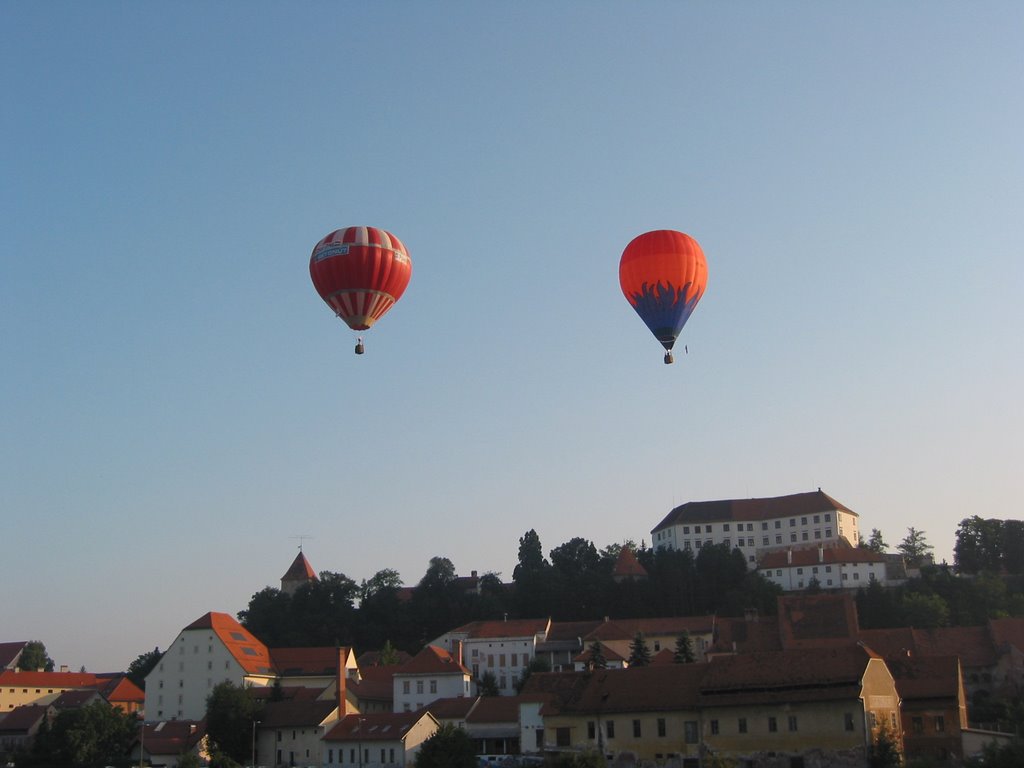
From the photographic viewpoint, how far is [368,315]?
4116 cm

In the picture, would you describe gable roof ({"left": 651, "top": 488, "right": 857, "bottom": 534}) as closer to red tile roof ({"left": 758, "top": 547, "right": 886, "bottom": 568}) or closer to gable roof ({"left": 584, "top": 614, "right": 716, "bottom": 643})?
red tile roof ({"left": 758, "top": 547, "right": 886, "bottom": 568})

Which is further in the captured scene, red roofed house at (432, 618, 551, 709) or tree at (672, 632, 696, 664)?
red roofed house at (432, 618, 551, 709)

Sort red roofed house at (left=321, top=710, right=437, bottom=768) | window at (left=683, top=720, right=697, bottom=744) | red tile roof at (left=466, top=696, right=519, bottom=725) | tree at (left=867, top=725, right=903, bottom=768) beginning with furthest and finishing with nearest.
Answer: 1. red tile roof at (left=466, top=696, right=519, bottom=725)
2. red roofed house at (left=321, top=710, right=437, bottom=768)
3. window at (left=683, top=720, right=697, bottom=744)
4. tree at (left=867, top=725, right=903, bottom=768)

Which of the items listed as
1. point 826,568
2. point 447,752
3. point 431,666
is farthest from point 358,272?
point 826,568

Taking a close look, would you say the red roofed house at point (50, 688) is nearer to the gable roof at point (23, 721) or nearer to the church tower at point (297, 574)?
the gable roof at point (23, 721)

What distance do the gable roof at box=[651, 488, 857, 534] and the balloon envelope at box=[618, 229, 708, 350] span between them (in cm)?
7390

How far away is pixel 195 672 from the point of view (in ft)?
259

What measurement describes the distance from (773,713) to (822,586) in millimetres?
54317

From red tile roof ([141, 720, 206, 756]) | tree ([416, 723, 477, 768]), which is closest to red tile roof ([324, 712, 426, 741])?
red tile roof ([141, 720, 206, 756])

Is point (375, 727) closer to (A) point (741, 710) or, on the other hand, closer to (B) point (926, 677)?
(A) point (741, 710)

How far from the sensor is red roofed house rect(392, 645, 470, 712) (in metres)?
73.5

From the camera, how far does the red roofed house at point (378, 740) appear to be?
189ft

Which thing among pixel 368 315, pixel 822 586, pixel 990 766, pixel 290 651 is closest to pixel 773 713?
pixel 990 766

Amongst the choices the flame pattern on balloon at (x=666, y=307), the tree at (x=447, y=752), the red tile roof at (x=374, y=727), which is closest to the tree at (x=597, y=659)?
the red tile roof at (x=374, y=727)
